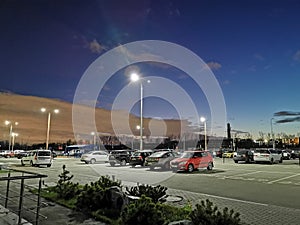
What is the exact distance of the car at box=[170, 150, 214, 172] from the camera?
20277 millimetres

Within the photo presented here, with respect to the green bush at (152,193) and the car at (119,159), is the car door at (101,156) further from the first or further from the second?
the green bush at (152,193)

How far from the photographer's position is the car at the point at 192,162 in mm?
20277

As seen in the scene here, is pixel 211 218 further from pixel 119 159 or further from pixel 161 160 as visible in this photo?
pixel 119 159

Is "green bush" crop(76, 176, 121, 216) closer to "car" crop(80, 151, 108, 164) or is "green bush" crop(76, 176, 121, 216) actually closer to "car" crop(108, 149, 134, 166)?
"car" crop(108, 149, 134, 166)

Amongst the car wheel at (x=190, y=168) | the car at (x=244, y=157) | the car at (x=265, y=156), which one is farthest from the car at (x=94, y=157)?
the car at (x=265, y=156)

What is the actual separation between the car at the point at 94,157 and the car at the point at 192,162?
1568 centimetres

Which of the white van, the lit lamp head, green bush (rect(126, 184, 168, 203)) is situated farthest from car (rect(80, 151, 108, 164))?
green bush (rect(126, 184, 168, 203))

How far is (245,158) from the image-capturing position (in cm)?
3325

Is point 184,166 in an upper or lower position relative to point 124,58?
lower

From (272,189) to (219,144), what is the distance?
2834 inches

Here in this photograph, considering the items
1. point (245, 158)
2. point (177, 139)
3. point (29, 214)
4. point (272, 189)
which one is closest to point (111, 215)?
point (29, 214)

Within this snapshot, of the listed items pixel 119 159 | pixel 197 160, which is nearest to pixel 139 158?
pixel 119 159

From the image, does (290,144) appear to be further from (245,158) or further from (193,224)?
(193,224)

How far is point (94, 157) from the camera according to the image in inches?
1348
